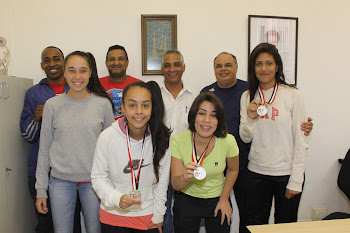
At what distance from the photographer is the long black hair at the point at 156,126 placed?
1.85m

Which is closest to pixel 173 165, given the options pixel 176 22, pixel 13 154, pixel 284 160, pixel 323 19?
pixel 284 160

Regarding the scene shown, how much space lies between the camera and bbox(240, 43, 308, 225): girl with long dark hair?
2.16 meters

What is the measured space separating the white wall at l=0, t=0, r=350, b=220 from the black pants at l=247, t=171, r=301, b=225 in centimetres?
151

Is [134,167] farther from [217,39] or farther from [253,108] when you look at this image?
[217,39]

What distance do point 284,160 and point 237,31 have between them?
1.83 meters

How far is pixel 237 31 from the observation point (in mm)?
3309

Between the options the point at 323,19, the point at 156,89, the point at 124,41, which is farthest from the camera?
the point at 323,19

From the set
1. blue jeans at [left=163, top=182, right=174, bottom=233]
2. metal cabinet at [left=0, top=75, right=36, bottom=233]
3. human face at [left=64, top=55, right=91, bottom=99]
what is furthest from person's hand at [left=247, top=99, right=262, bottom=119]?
metal cabinet at [left=0, top=75, right=36, bottom=233]

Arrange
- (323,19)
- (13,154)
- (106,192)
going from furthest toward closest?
(323,19)
(13,154)
(106,192)

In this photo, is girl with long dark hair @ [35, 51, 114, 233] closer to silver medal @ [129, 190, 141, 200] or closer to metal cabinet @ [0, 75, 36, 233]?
silver medal @ [129, 190, 141, 200]

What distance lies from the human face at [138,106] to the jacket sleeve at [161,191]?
0.31m

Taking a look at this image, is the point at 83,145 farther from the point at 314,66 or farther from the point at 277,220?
the point at 314,66

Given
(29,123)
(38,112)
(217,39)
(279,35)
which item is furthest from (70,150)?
(279,35)

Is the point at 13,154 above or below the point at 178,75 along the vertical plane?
below
